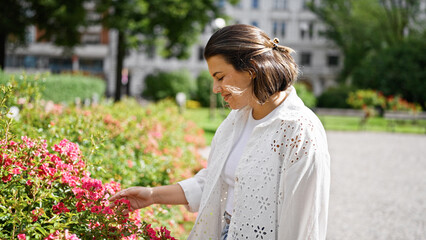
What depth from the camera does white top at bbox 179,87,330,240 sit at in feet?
5.89

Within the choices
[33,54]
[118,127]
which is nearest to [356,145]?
[118,127]

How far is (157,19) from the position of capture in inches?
834

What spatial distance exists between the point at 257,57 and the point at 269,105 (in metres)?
0.26

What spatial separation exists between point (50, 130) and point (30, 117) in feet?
3.35

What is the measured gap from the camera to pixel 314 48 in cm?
5356

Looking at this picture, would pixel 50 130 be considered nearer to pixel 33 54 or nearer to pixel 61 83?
pixel 61 83

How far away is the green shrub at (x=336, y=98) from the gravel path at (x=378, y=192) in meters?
22.8

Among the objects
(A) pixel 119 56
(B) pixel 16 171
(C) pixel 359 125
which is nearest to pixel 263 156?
(B) pixel 16 171

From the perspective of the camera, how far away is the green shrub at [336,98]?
36.9 meters

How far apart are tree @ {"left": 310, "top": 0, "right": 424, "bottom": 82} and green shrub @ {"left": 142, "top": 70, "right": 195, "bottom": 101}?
628 inches

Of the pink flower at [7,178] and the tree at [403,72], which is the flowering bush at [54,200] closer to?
the pink flower at [7,178]

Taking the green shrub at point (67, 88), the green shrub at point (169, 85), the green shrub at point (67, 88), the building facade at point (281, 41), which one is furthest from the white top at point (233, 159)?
the building facade at point (281, 41)

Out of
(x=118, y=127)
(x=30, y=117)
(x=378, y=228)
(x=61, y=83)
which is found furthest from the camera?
(x=61, y=83)

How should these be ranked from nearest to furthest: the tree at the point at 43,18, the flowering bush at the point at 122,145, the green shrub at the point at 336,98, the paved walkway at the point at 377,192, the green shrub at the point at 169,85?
the flowering bush at the point at 122,145, the paved walkway at the point at 377,192, the tree at the point at 43,18, the green shrub at the point at 169,85, the green shrub at the point at 336,98
